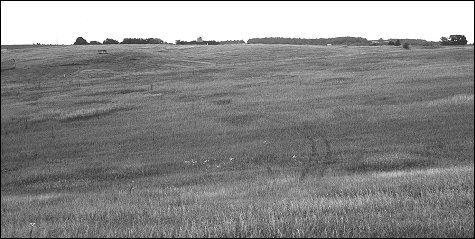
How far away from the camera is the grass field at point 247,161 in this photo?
19.0 ft

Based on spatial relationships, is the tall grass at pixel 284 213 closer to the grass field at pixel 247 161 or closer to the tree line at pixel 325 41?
the grass field at pixel 247 161

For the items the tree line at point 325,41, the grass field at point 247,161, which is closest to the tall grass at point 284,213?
the grass field at point 247,161

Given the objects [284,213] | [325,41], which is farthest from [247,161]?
[325,41]

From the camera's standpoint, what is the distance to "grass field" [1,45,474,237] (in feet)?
19.0

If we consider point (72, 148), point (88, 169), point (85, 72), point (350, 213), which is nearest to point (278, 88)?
point (72, 148)

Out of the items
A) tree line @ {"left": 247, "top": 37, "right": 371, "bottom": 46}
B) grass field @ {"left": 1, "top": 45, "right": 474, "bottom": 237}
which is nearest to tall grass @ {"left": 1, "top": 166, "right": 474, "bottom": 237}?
grass field @ {"left": 1, "top": 45, "right": 474, "bottom": 237}

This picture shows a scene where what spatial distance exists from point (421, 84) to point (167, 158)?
8.22 m

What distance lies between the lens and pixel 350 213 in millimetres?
6395

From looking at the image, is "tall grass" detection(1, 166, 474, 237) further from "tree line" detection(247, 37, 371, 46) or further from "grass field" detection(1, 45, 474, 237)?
"tree line" detection(247, 37, 371, 46)

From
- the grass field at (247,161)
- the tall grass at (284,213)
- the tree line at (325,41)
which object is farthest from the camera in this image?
the tree line at (325,41)

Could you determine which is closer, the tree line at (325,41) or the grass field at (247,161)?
the grass field at (247,161)

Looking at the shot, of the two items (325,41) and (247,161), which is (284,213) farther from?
(325,41)

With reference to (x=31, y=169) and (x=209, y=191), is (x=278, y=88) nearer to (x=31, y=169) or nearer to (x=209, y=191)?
(x=31, y=169)

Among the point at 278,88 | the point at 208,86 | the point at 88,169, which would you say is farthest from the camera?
the point at 208,86
